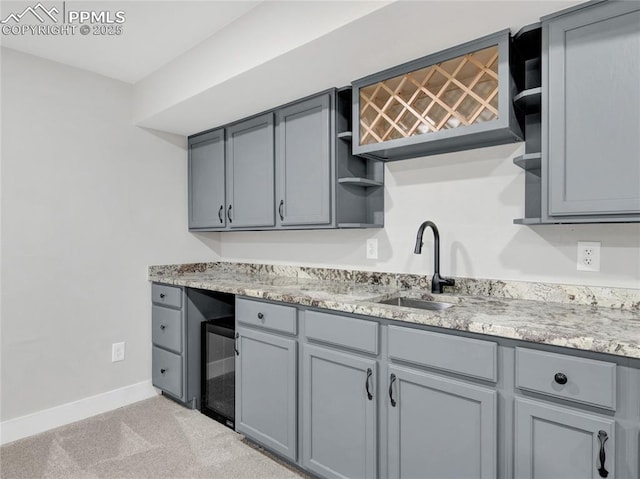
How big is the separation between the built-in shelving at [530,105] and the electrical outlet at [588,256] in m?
0.23

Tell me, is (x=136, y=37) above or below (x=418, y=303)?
above

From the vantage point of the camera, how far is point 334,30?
162 centimetres

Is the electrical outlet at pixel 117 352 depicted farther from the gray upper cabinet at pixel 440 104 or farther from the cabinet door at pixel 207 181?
the gray upper cabinet at pixel 440 104

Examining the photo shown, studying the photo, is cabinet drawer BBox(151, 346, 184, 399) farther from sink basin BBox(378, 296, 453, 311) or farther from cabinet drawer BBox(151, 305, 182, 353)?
sink basin BBox(378, 296, 453, 311)

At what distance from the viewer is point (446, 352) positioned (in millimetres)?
1454

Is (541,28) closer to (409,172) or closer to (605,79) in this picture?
(605,79)

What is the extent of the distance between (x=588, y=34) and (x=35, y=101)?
9.71ft

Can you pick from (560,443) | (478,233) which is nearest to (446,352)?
(560,443)

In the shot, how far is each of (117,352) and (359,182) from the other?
2142 mm

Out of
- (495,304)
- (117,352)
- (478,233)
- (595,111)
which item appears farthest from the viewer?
(117,352)

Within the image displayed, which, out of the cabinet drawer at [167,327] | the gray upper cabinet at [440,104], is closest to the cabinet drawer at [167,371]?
the cabinet drawer at [167,327]

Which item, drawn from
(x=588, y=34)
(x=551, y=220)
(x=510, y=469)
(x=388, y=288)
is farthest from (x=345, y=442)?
(x=588, y=34)

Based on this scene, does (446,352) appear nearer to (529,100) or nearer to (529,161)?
(529,161)

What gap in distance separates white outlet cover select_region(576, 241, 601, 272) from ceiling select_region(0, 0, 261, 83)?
193cm
